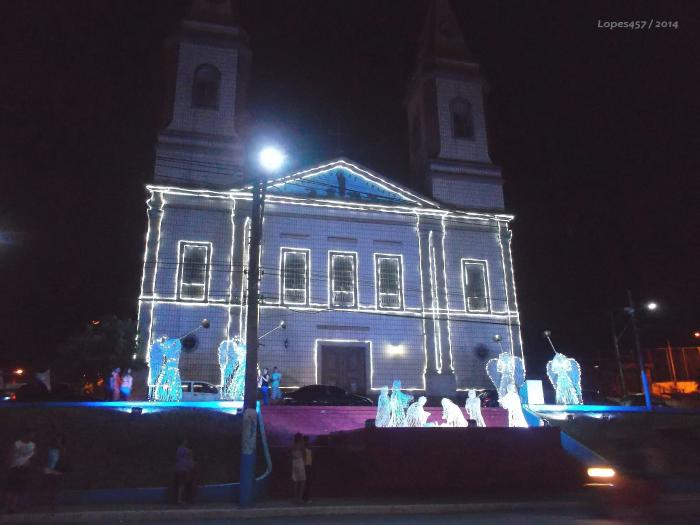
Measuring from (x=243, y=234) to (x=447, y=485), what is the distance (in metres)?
17.0

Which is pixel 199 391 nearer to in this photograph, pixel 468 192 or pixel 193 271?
pixel 193 271

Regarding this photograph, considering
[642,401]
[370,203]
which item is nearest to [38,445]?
[370,203]

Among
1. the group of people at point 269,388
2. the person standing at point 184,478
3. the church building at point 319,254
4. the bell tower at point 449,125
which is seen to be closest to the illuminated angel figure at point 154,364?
the church building at point 319,254

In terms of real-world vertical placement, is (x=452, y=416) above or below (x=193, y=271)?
below

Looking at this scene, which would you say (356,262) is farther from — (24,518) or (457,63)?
(24,518)

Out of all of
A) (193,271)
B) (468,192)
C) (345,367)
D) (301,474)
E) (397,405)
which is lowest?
(301,474)

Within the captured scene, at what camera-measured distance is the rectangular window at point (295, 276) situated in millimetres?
28812

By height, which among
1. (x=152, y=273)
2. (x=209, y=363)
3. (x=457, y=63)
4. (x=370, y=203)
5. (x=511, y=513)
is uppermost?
(x=457, y=63)

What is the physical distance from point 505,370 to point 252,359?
18.4 meters

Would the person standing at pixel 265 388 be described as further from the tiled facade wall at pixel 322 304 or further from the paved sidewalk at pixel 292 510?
the paved sidewalk at pixel 292 510

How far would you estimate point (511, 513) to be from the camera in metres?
12.6

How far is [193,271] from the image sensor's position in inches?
1112

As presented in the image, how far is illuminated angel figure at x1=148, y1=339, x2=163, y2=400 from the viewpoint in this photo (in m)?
25.0

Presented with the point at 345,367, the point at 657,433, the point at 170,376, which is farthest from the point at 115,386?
the point at 657,433
